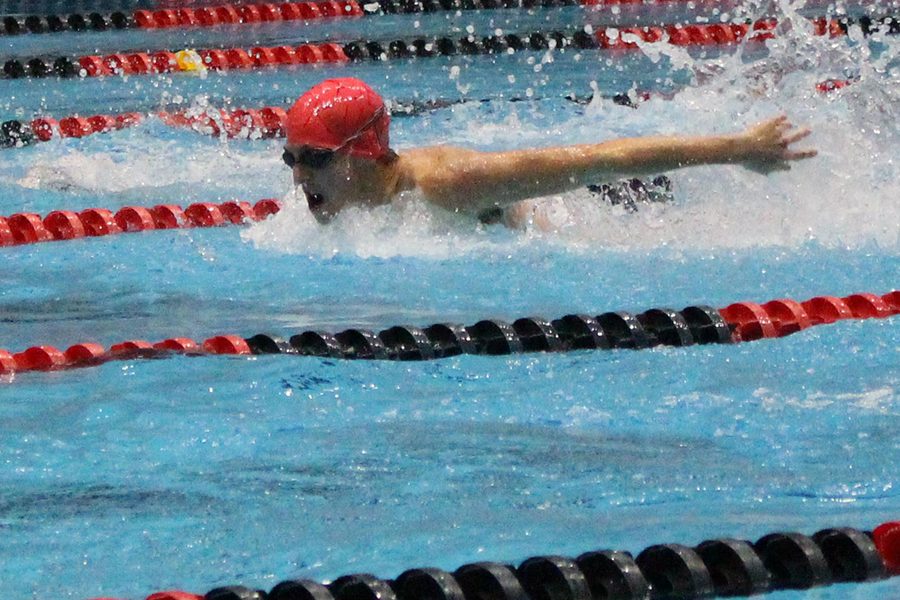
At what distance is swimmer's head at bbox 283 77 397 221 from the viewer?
4.14 meters

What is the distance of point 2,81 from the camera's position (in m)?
7.74

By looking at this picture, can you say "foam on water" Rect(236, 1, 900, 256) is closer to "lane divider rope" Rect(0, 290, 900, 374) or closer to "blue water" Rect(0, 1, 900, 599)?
"blue water" Rect(0, 1, 900, 599)

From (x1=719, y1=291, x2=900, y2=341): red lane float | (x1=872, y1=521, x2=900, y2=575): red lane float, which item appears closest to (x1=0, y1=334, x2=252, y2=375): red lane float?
(x1=719, y1=291, x2=900, y2=341): red lane float

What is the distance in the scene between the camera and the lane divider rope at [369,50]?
7922 mm

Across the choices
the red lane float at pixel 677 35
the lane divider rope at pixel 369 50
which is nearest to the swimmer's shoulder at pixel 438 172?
the lane divider rope at pixel 369 50

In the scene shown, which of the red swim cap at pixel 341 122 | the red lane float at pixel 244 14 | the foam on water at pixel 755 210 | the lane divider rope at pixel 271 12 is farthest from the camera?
the red lane float at pixel 244 14

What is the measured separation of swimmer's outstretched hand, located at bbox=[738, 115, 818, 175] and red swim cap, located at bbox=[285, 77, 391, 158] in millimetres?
1080

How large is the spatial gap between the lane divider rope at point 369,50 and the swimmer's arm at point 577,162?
3.89 m

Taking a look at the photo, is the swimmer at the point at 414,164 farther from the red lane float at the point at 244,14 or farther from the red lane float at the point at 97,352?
the red lane float at the point at 244,14

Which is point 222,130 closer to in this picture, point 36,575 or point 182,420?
point 182,420

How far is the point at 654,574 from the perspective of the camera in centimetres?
239

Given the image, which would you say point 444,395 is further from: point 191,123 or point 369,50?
point 369,50

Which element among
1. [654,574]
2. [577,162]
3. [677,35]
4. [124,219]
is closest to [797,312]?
[577,162]

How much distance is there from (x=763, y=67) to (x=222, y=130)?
2.39 metres
